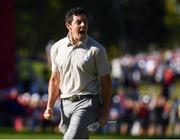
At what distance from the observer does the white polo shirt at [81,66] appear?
445 inches

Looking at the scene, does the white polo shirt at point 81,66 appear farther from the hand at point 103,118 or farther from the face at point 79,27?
the hand at point 103,118

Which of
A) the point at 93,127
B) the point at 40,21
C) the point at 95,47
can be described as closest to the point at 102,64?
the point at 95,47

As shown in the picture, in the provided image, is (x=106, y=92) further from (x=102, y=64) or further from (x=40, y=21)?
(x=40, y=21)

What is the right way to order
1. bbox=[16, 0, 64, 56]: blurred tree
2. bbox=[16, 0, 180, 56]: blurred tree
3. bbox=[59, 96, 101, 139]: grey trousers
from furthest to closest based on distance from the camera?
bbox=[16, 0, 180, 56]: blurred tree → bbox=[16, 0, 64, 56]: blurred tree → bbox=[59, 96, 101, 139]: grey trousers

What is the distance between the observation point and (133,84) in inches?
1555

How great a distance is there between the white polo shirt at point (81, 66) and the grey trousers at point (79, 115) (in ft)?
0.34

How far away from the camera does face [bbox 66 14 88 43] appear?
444 inches

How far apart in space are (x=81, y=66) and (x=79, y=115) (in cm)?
56

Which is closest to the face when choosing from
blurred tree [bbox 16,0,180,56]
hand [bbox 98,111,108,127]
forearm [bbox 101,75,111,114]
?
forearm [bbox 101,75,111,114]

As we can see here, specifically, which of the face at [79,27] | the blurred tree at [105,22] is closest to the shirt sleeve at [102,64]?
the face at [79,27]

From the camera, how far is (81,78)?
11391 mm

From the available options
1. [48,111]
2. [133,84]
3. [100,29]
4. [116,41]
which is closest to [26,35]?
[100,29]

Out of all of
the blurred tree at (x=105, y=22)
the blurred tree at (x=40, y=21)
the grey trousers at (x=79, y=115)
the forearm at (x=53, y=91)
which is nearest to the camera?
the grey trousers at (x=79, y=115)

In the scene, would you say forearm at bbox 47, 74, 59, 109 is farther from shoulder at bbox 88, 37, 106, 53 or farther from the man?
shoulder at bbox 88, 37, 106, 53
